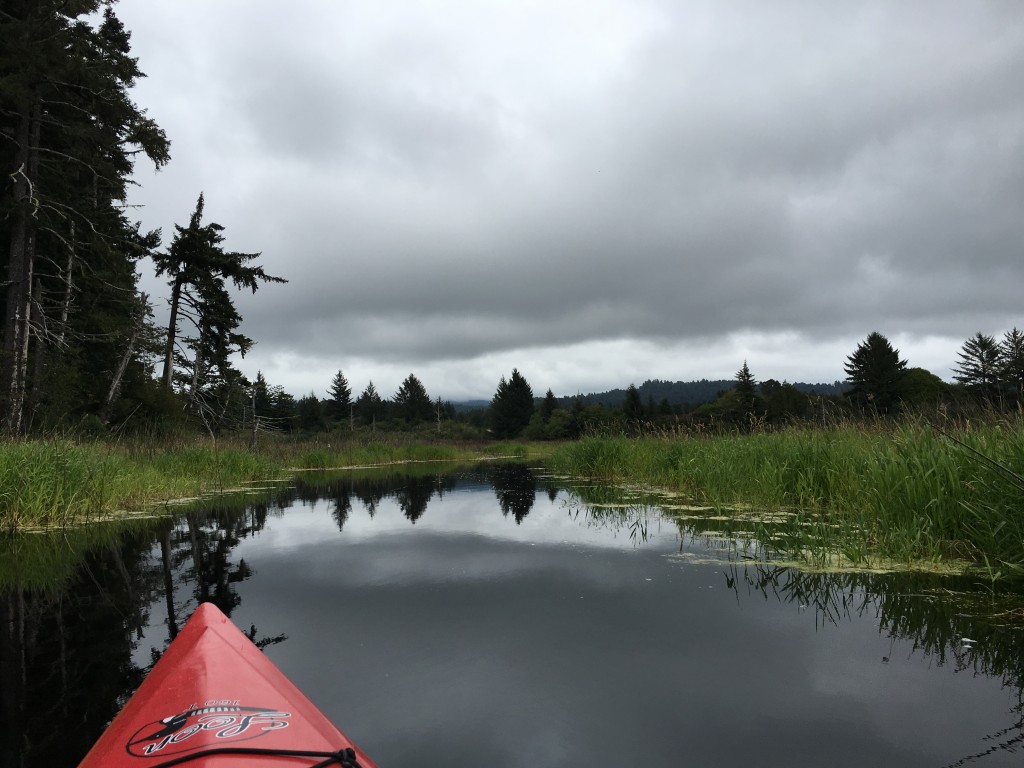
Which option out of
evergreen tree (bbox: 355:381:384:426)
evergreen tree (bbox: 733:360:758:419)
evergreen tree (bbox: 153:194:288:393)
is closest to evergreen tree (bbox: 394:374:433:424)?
evergreen tree (bbox: 355:381:384:426)

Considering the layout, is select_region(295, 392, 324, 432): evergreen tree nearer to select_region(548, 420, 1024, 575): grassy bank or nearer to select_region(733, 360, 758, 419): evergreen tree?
select_region(733, 360, 758, 419): evergreen tree

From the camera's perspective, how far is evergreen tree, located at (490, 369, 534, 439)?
234 ft

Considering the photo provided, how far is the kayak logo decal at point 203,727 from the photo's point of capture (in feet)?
5.38

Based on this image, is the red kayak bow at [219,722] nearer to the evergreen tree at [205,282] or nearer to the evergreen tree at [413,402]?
the evergreen tree at [205,282]

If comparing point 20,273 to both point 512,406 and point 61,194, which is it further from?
point 512,406

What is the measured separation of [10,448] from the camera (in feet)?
24.6

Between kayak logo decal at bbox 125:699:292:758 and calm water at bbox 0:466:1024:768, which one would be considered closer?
kayak logo decal at bbox 125:699:292:758

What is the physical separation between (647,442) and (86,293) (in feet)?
52.6

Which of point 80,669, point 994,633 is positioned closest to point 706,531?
point 994,633

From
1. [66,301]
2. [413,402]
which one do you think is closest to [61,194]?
[66,301]

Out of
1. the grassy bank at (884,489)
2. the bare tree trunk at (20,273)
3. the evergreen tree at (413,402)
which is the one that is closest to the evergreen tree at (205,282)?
the bare tree trunk at (20,273)

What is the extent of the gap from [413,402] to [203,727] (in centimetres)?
8512

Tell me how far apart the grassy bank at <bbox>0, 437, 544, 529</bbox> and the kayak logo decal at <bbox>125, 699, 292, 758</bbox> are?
7.59 metres

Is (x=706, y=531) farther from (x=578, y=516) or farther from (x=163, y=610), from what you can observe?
(x=163, y=610)
